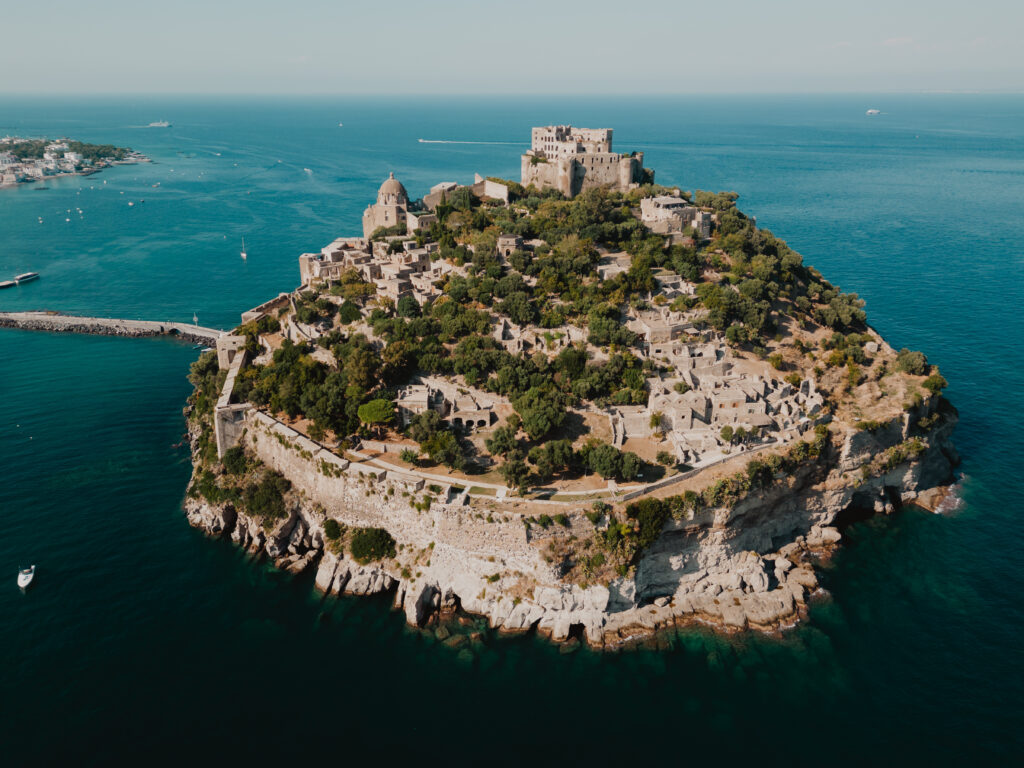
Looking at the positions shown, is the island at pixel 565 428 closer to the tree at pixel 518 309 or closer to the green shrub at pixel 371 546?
the green shrub at pixel 371 546

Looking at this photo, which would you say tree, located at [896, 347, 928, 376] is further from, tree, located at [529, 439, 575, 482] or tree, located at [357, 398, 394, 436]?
tree, located at [357, 398, 394, 436]

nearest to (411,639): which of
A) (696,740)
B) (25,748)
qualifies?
(696,740)

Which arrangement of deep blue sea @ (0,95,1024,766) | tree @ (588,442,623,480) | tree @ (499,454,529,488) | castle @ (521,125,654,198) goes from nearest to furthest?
deep blue sea @ (0,95,1024,766), tree @ (499,454,529,488), tree @ (588,442,623,480), castle @ (521,125,654,198)

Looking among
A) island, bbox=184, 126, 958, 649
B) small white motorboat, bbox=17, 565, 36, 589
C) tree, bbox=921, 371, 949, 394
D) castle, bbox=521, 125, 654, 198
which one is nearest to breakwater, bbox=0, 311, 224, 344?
island, bbox=184, 126, 958, 649

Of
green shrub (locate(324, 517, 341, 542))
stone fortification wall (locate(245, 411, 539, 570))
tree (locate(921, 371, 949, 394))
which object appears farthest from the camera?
tree (locate(921, 371, 949, 394))

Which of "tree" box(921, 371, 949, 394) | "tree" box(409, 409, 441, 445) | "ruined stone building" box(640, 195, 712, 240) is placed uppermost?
"ruined stone building" box(640, 195, 712, 240)

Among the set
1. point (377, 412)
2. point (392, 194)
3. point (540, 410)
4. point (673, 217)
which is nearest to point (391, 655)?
point (377, 412)

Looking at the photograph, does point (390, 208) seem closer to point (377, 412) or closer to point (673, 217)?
point (673, 217)
